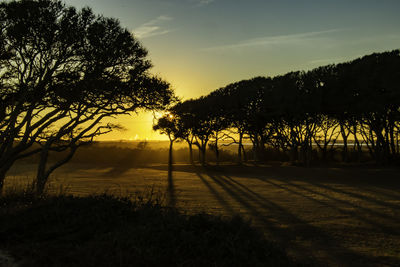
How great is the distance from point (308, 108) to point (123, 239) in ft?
127

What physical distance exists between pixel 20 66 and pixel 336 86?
33086mm

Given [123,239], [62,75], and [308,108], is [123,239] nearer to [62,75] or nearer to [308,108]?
[62,75]

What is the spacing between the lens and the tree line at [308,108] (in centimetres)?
3744

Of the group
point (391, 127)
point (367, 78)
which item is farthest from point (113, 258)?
point (391, 127)

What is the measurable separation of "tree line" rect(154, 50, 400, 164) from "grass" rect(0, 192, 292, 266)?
1334 centimetres

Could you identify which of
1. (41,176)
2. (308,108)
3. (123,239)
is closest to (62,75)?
(41,176)

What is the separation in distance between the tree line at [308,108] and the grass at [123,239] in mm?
13343

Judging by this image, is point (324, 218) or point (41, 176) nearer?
point (324, 218)

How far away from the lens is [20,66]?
18438mm

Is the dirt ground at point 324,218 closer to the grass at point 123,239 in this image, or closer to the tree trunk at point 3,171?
the grass at point 123,239

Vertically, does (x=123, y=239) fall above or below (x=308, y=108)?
below

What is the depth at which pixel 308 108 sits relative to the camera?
141 feet

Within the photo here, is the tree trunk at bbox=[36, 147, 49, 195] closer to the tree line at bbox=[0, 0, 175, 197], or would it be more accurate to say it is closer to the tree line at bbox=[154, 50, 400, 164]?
the tree line at bbox=[0, 0, 175, 197]

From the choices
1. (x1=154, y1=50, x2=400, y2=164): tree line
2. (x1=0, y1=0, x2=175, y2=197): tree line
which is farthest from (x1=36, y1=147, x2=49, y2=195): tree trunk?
(x1=154, y1=50, x2=400, y2=164): tree line
